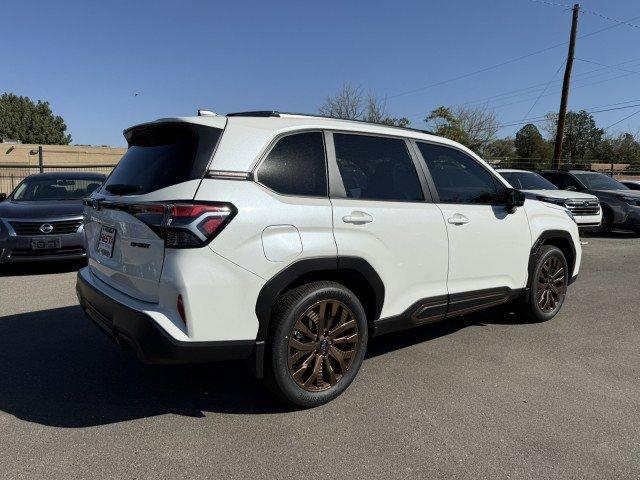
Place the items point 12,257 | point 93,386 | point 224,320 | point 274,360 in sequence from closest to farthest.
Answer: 1. point 224,320
2. point 274,360
3. point 93,386
4. point 12,257

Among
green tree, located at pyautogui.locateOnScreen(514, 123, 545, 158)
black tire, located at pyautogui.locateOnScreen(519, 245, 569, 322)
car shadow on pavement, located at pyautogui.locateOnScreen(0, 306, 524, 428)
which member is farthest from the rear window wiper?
green tree, located at pyautogui.locateOnScreen(514, 123, 545, 158)

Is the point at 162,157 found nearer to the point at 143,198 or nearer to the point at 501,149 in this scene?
the point at 143,198

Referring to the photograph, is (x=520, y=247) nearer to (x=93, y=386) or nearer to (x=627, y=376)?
(x=627, y=376)

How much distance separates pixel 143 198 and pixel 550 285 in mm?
4098

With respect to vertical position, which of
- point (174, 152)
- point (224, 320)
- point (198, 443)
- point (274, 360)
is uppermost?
point (174, 152)

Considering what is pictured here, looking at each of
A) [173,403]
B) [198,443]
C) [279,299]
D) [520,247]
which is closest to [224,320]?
[279,299]

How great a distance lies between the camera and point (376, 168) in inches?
142

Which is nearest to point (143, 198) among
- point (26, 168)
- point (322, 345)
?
point (322, 345)

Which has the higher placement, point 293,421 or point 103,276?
point 103,276

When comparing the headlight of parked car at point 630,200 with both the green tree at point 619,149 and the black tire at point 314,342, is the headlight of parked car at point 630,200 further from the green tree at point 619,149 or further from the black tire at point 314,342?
the green tree at point 619,149

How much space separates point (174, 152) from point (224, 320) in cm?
107

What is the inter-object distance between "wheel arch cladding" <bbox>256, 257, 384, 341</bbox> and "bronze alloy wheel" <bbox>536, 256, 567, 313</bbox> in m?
2.28

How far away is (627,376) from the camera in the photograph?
3848 millimetres

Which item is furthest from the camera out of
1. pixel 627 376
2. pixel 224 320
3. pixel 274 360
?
pixel 627 376
